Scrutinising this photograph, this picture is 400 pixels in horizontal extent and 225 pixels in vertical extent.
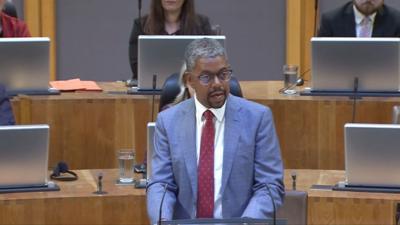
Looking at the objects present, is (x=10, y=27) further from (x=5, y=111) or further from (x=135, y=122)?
(x=5, y=111)

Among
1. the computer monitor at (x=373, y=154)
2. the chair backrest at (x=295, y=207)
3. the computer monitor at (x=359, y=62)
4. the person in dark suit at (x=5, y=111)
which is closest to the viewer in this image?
the chair backrest at (x=295, y=207)

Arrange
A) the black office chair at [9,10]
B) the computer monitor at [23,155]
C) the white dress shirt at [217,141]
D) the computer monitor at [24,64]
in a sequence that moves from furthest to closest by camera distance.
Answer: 1. the black office chair at [9,10]
2. the computer monitor at [24,64]
3. the computer monitor at [23,155]
4. the white dress shirt at [217,141]

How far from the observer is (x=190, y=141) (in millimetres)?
4098

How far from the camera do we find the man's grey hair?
400 centimetres

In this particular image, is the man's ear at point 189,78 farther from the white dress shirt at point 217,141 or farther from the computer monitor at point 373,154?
the computer monitor at point 373,154

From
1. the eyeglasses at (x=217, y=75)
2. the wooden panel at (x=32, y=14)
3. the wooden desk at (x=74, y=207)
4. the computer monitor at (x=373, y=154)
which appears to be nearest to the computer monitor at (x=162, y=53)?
the wooden desk at (x=74, y=207)

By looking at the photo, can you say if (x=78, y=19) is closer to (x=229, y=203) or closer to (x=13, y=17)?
(x=13, y=17)

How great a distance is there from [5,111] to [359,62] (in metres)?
1.99

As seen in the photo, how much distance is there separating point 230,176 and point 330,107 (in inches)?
96.0

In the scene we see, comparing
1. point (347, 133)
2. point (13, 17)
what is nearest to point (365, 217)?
point (347, 133)

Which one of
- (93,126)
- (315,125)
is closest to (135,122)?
(93,126)

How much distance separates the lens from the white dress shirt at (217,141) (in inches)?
161

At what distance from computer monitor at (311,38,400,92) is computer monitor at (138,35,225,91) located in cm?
72

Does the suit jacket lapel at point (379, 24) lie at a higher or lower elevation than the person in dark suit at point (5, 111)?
higher
